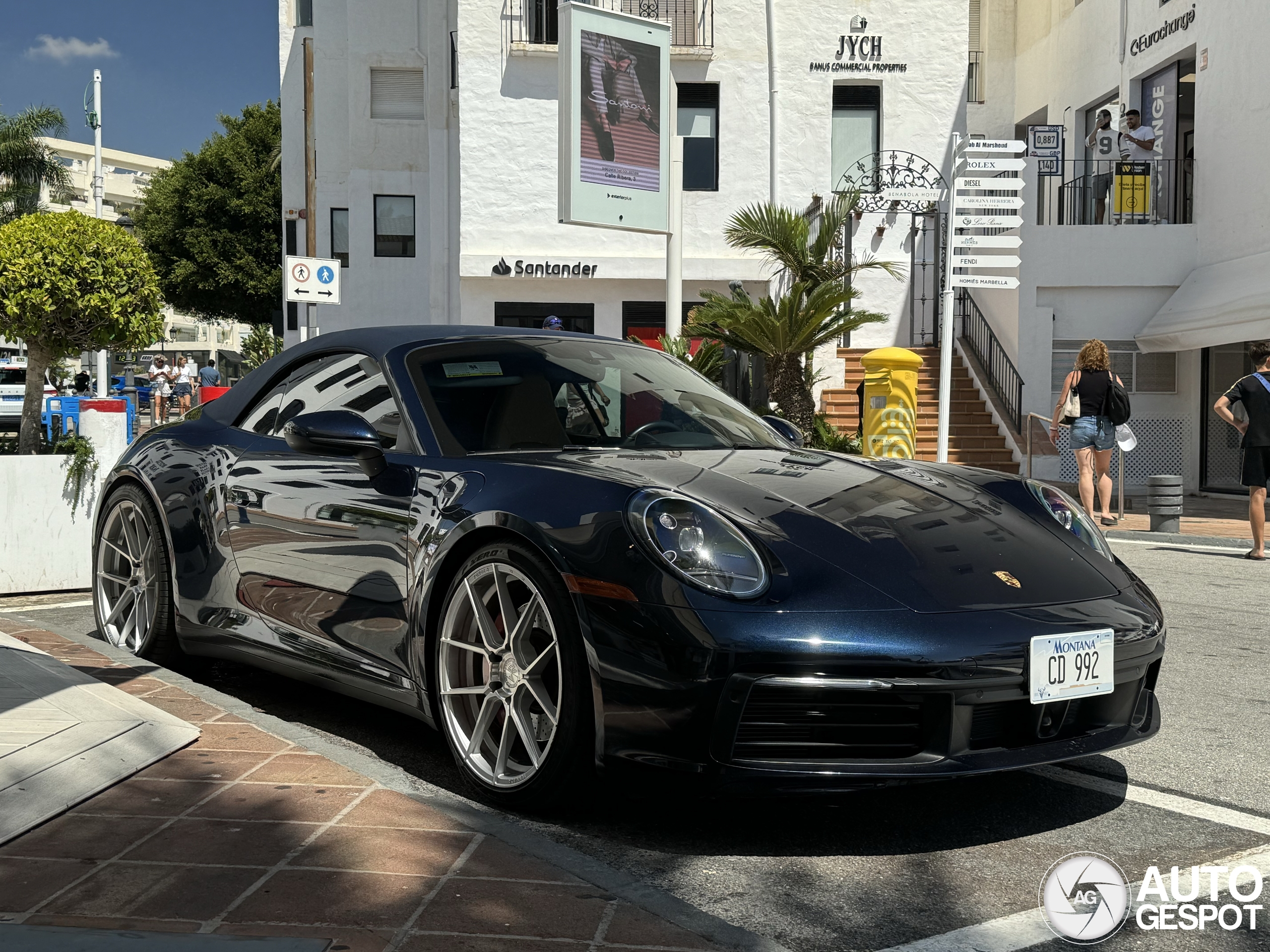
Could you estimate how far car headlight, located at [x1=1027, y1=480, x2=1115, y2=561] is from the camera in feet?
13.1

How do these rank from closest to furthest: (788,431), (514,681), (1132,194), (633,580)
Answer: (633,580), (514,681), (788,431), (1132,194)

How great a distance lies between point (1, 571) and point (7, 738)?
4.42 metres

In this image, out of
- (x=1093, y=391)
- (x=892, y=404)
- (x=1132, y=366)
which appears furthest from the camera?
(x=1132, y=366)

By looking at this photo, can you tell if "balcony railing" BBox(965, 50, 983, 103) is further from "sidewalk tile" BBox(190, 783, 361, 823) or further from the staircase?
"sidewalk tile" BBox(190, 783, 361, 823)

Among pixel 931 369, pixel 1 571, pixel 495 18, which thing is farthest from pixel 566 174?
pixel 1 571

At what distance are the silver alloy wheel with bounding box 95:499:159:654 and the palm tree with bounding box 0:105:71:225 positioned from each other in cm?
5770

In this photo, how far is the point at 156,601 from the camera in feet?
17.5

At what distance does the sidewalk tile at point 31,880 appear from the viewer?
273 centimetres

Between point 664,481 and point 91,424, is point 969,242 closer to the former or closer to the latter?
point 91,424

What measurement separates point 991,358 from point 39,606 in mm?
16300

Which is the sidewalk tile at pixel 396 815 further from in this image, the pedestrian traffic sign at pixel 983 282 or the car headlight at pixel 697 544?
the pedestrian traffic sign at pixel 983 282

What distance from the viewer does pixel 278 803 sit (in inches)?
134

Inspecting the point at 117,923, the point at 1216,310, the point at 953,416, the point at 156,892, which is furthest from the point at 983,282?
the point at 117,923

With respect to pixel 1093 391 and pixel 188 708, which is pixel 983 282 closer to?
pixel 1093 391
